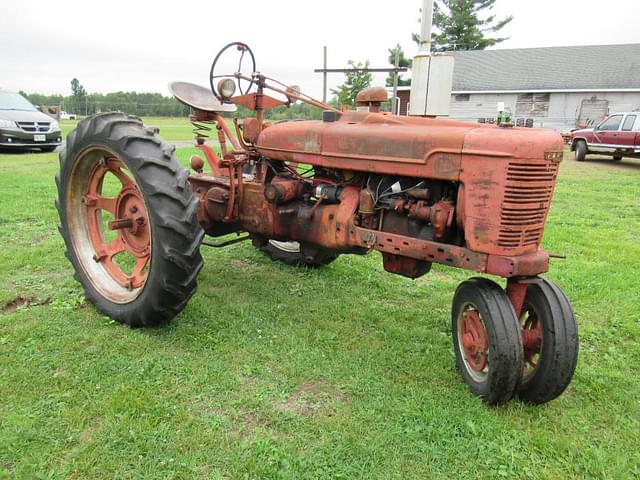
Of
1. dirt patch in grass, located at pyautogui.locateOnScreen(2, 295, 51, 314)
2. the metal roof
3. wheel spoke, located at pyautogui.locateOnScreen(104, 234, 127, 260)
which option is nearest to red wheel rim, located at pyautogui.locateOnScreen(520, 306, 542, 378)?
wheel spoke, located at pyautogui.locateOnScreen(104, 234, 127, 260)

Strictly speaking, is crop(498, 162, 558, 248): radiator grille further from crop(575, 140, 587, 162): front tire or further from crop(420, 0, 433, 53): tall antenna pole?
crop(575, 140, 587, 162): front tire

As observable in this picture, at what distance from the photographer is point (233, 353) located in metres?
3.07

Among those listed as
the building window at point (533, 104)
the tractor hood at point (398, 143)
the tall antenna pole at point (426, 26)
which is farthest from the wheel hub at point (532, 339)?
the building window at point (533, 104)

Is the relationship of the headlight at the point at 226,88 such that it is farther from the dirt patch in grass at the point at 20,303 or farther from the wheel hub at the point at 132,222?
the dirt patch in grass at the point at 20,303

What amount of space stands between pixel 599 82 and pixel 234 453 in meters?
26.7

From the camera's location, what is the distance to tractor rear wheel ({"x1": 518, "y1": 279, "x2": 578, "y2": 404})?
8.10 feet

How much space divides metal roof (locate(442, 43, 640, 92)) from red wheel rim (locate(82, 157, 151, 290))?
2512cm

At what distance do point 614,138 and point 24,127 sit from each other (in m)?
15.8

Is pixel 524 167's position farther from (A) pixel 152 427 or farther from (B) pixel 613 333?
(A) pixel 152 427

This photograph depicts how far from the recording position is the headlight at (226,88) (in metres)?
3.53

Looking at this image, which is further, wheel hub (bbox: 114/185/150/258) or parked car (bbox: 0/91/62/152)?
parked car (bbox: 0/91/62/152)

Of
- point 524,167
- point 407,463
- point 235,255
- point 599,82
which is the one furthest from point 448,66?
point 599,82

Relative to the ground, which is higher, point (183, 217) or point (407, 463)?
point (183, 217)

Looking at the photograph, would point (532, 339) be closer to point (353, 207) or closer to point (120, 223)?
point (353, 207)
